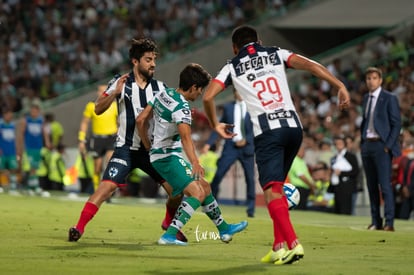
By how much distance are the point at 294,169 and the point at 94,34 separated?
16947mm

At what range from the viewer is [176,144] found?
41.5ft

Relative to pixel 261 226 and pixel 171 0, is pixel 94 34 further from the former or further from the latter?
pixel 261 226

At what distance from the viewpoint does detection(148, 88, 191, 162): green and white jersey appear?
12117 millimetres

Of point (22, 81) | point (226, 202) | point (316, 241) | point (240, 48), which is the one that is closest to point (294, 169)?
point (226, 202)

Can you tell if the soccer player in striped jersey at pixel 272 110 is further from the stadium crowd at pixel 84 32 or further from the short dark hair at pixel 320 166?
the stadium crowd at pixel 84 32

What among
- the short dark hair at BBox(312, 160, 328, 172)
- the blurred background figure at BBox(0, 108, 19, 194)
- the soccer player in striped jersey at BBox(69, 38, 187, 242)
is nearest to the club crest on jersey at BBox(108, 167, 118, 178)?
the soccer player in striped jersey at BBox(69, 38, 187, 242)

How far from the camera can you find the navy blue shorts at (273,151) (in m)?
10.6

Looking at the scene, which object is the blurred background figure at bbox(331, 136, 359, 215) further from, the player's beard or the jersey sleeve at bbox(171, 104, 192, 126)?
the jersey sleeve at bbox(171, 104, 192, 126)

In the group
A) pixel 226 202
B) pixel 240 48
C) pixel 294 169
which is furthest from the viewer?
pixel 226 202

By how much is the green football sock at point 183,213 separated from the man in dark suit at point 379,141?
14.8 ft

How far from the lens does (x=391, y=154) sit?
16172 millimetres

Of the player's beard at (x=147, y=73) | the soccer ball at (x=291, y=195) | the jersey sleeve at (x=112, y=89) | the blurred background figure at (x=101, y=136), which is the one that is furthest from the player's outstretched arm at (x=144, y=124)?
the blurred background figure at (x=101, y=136)

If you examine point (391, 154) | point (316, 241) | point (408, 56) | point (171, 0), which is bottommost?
point (316, 241)

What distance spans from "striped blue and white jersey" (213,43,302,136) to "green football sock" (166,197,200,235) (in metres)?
1.87
